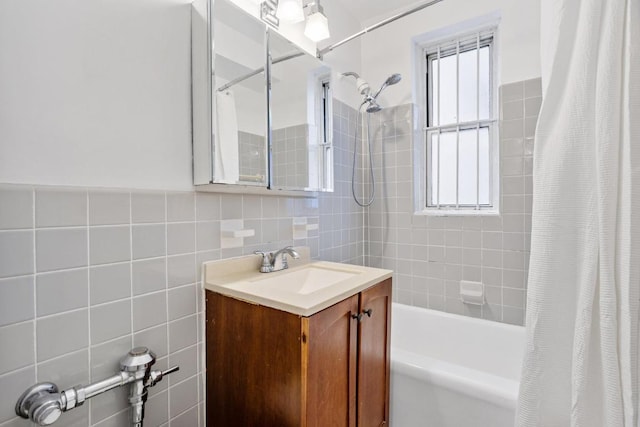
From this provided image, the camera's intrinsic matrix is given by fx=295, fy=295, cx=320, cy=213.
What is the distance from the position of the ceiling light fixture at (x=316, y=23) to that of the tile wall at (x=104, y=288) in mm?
897

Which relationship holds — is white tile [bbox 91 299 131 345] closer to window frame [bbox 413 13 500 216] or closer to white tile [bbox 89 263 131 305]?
white tile [bbox 89 263 131 305]

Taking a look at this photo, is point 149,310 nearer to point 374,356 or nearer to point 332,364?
point 332,364

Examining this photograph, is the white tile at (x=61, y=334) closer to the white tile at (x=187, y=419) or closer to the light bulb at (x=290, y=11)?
the white tile at (x=187, y=419)

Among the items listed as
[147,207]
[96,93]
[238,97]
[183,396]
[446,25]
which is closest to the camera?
A: [96,93]

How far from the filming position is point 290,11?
1.30 meters

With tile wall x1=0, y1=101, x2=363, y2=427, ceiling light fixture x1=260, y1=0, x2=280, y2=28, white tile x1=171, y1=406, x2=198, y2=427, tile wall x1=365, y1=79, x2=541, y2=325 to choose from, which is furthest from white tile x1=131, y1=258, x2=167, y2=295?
tile wall x1=365, y1=79, x2=541, y2=325

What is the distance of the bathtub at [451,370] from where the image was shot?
1.17 metres

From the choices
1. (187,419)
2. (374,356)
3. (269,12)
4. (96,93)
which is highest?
(269,12)

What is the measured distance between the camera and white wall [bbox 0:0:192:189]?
27.9 inches

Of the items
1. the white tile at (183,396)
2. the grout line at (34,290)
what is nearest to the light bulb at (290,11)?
the grout line at (34,290)

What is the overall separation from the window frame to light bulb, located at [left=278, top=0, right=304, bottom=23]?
1.06m

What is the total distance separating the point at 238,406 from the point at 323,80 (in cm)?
157

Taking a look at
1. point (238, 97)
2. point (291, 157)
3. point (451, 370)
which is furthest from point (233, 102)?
point (451, 370)

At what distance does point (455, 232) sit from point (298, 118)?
4.05 ft
